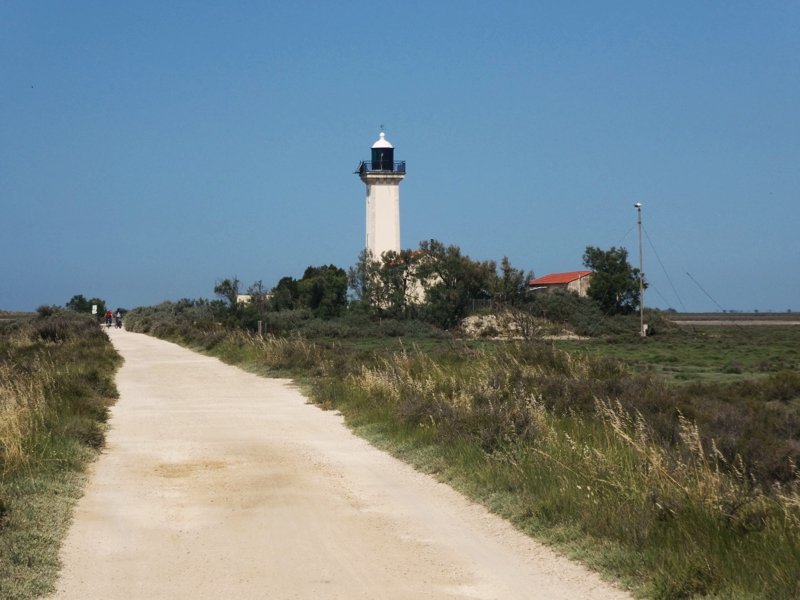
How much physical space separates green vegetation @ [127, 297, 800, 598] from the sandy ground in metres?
0.43

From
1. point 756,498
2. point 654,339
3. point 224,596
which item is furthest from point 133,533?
point 654,339

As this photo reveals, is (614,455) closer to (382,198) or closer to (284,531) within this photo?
(284,531)

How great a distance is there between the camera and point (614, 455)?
1112 cm

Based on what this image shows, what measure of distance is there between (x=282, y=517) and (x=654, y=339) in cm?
5178

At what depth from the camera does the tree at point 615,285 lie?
74.5 m

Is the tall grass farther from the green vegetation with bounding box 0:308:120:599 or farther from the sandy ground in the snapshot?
the sandy ground

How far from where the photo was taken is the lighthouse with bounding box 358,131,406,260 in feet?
223

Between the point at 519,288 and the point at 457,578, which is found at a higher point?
the point at 519,288

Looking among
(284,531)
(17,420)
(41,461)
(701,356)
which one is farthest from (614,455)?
(701,356)

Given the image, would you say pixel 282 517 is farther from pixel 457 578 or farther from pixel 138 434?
pixel 138 434

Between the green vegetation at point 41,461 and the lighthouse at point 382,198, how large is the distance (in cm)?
4487

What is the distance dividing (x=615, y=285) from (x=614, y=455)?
6499cm

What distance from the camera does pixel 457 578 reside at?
7785mm

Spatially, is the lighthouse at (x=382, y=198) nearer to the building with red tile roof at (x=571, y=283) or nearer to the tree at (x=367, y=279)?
the tree at (x=367, y=279)
